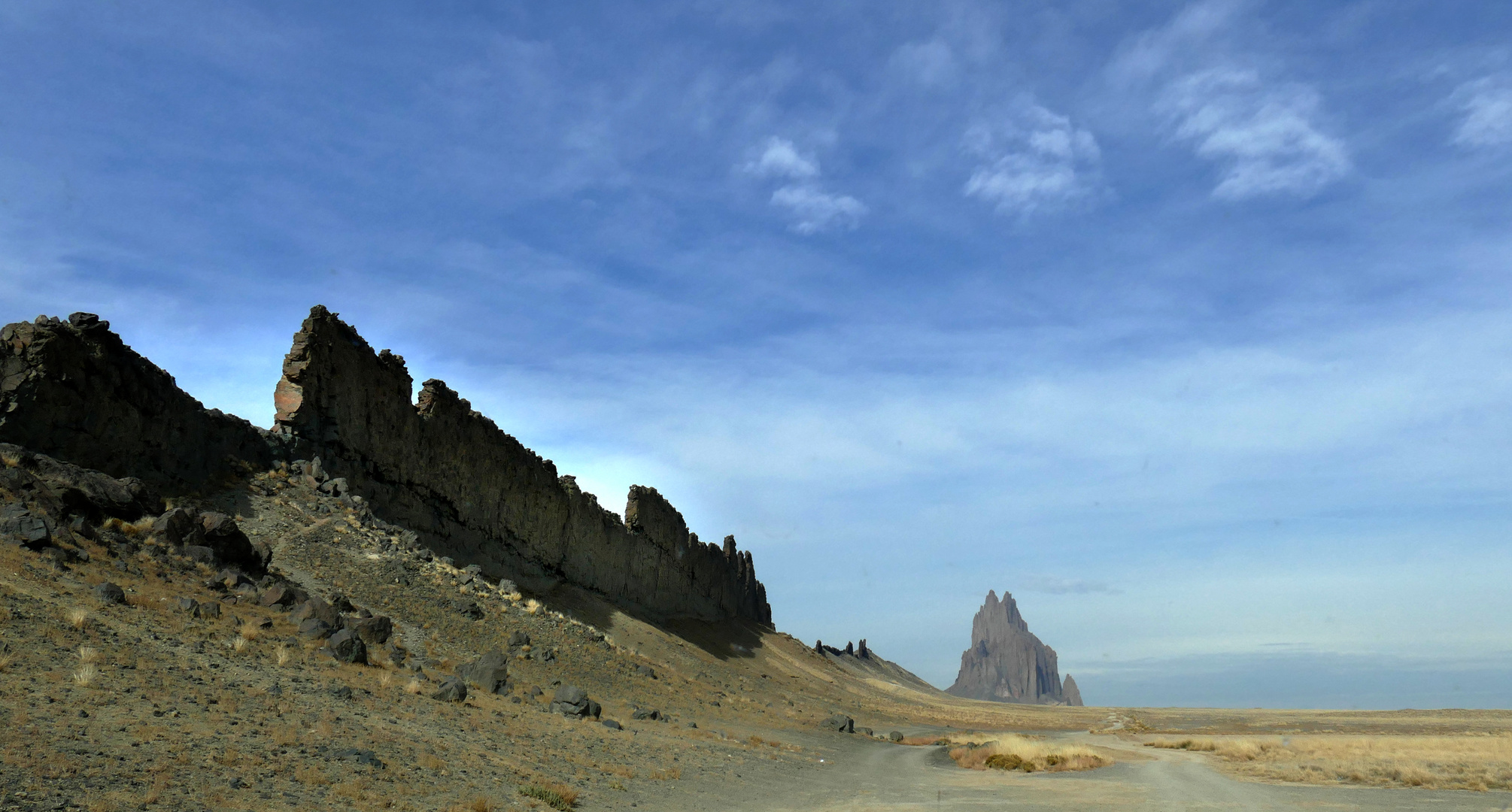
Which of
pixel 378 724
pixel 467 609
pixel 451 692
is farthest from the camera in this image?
pixel 467 609

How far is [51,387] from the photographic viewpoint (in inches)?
882

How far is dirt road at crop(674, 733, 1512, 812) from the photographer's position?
54.5 feet

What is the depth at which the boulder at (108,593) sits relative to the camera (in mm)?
14656

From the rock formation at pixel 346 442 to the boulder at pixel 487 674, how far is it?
41.0 feet

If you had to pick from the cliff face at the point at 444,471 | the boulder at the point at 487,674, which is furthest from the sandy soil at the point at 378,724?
the cliff face at the point at 444,471

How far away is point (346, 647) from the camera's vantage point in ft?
58.8

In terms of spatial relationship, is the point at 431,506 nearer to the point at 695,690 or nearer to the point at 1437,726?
the point at 695,690

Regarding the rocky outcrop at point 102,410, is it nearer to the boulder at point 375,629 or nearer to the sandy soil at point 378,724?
the sandy soil at point 378,724

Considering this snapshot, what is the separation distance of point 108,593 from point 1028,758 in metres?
26.3

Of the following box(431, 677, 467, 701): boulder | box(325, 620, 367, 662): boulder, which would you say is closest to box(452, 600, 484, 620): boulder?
box(325, 620, 367, 662): boulder

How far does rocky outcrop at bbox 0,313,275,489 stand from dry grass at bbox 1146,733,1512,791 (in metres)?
35.5

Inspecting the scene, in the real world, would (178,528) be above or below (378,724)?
above

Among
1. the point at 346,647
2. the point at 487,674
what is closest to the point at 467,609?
the point at 487,674

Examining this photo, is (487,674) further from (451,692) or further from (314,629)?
(314,629)
